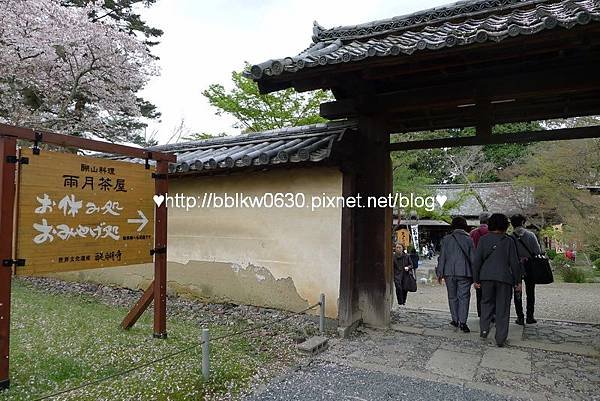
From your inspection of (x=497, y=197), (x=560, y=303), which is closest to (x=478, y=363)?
(x=560, y=303)

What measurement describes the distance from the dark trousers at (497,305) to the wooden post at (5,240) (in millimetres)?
5796

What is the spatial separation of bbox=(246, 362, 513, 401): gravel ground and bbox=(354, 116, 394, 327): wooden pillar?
5.94 ft

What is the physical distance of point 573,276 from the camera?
16703 mm

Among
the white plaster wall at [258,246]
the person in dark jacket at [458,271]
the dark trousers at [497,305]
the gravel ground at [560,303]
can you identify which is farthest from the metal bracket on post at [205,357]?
the gravel ground at [560,303]

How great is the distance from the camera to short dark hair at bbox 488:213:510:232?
5720mm

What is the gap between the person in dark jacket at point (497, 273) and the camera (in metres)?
5.43

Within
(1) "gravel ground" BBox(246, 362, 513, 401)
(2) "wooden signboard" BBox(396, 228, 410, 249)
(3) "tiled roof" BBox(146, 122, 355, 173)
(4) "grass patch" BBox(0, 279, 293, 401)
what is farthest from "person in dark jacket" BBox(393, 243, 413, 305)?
(2) "wooden signboard" BBox(396, 228, 410, 249)

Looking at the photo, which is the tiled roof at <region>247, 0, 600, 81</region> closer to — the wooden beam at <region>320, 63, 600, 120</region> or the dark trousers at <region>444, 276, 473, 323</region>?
the wooden beam at <region>320, 63, 600, 120</region>

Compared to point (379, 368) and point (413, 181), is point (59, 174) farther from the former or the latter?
point (413, 181)

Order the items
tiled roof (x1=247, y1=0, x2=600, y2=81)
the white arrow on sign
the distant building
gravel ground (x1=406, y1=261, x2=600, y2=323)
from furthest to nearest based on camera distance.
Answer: the distant building → gravel ground (x1=406, y1=261, x2=600, y2=323) → the white arrow on sign → tiled roof (x1=247, y1=0, x2=600, y2=81)

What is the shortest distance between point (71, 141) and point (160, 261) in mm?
1898

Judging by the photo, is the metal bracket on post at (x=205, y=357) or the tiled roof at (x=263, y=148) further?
the tiled roof at (x=263, y=148)

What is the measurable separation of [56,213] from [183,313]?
3423mm

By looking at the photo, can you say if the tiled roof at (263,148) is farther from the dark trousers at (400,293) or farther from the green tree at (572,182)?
the green tree at (572,182)
